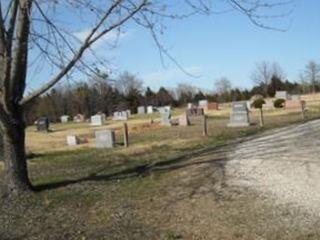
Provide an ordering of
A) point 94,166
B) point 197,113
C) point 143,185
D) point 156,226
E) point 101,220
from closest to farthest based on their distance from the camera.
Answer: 1. point 156,226
2. point 101,220
3. point 143,185
4. point 94,166
5. point 197,113

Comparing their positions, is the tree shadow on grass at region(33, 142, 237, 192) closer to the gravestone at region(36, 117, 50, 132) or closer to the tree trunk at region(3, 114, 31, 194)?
the tree trunk at region(3, 114, 31, 194)

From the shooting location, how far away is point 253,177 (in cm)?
1188

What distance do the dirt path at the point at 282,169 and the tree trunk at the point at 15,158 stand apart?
3.99 metres

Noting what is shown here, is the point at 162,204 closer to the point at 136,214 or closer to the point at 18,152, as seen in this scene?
the point at 136,214

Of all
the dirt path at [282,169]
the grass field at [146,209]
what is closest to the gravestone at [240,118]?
the dirt path at [282,169]

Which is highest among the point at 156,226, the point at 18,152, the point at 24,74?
the point at 24,74

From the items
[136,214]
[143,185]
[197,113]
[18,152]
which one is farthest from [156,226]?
[197,113]

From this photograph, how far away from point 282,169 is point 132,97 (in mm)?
97688

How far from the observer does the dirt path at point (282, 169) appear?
10.3m

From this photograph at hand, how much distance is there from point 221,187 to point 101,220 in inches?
97.5

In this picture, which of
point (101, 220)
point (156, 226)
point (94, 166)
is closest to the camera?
point (156, 226)

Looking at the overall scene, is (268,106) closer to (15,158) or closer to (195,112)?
(195,112)

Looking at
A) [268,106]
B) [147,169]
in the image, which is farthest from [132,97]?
[147,169]

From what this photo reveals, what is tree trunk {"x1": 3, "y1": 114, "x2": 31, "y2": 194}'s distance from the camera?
12188 millimetres
